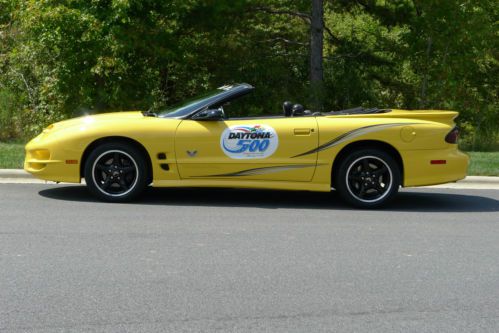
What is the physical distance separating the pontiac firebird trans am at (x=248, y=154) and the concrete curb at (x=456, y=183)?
1.57 meters

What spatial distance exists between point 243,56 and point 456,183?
8664 millimetres

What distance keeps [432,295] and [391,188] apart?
3480 mm

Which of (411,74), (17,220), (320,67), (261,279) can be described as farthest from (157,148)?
(411,74)

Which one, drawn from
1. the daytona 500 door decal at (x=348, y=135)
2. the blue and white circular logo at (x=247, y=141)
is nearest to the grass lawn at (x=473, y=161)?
the daytona 500 door decal at (x=348, y=135)

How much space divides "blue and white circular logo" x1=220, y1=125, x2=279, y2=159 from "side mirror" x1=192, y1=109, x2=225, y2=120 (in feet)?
0.61

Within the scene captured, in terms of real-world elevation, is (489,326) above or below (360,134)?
below

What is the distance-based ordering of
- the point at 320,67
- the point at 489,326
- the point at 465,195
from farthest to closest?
the point at 320,67
the point at 465,195
the point at 489,326

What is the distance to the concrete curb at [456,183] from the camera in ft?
34.6

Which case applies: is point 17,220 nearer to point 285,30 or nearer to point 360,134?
point 360,134

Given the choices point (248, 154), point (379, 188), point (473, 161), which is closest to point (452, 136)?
point (379, 188)

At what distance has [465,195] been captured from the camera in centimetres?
1020

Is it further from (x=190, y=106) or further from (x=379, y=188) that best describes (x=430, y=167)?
(x=190, y=106)

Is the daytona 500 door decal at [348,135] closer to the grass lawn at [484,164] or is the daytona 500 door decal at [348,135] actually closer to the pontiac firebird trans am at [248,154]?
the pontiac firebird trans am at [248,154]

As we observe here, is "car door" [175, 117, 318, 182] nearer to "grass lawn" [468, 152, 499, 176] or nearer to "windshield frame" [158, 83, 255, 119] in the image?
"windshield frame" [158, 83, 255, 119]
